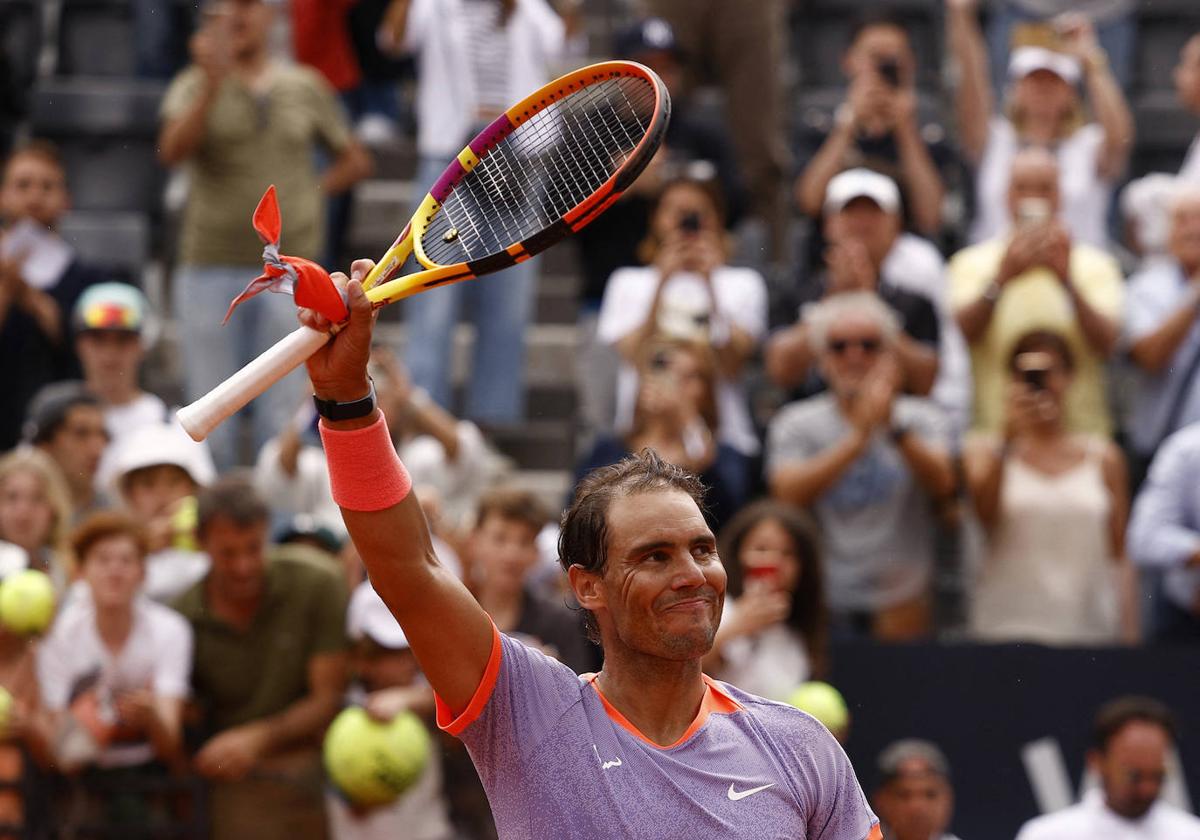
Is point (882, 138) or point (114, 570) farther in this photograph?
point (882, 138)

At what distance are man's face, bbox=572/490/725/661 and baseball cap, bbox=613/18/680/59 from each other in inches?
234

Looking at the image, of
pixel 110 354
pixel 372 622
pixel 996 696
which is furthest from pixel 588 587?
pixel 110 354

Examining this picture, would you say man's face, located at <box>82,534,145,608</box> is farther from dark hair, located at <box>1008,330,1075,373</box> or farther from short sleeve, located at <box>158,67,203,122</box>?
dark hair, located at <box>1008,330,1075,373</box>

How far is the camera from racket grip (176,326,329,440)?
3.12m

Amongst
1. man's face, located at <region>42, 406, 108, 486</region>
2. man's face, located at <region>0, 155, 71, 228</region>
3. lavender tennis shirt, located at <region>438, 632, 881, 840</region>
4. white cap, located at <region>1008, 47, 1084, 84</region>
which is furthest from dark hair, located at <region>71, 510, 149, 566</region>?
white cap, located at <region>1008, 47, 1084, 84</region>

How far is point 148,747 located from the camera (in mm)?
6723

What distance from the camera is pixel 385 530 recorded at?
3.18m

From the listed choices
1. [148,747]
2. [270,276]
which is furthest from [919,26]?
[270,276]

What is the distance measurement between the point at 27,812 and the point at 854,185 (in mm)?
3940

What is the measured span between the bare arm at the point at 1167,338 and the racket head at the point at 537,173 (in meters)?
4.63

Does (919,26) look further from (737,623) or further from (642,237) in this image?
→ (737,623)

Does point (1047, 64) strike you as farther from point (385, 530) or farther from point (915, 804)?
point (385, 530)

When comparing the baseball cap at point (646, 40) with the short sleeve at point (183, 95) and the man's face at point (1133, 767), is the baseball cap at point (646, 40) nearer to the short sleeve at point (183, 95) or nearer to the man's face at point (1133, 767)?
the short sleeve at point (183, 95)

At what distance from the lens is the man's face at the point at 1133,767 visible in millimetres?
6598
